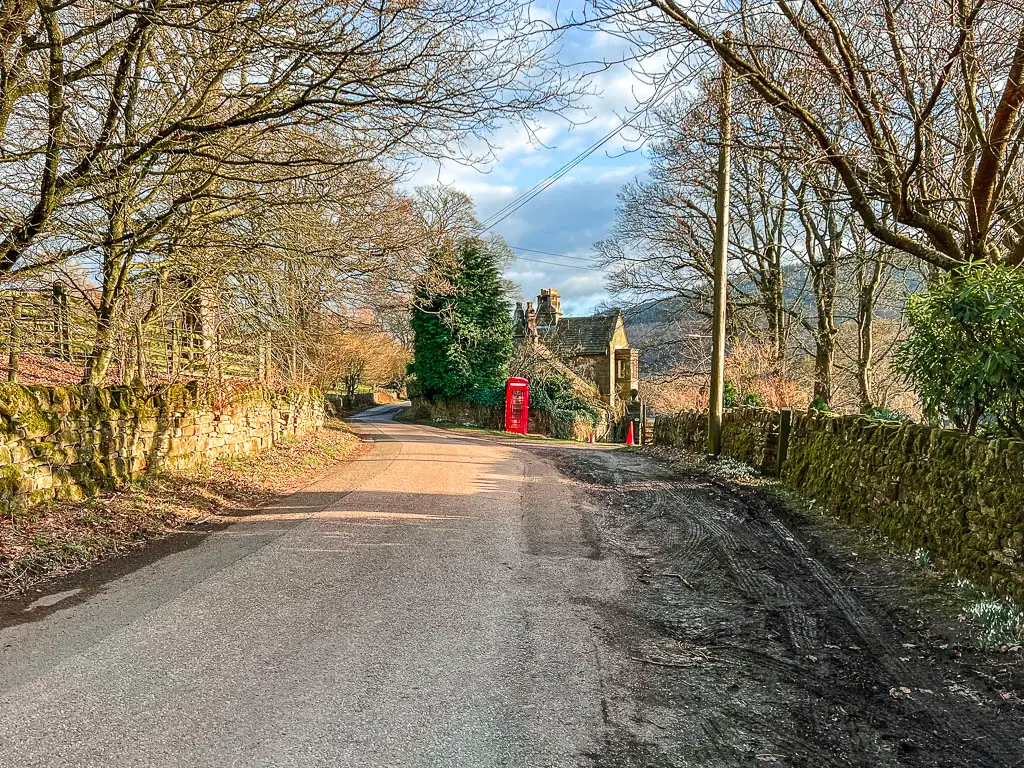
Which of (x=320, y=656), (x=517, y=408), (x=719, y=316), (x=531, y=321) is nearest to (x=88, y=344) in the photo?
(x=320, y=656)

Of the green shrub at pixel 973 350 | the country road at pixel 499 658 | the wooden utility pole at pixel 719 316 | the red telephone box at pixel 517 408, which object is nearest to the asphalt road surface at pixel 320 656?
the country road at pixel 499 658

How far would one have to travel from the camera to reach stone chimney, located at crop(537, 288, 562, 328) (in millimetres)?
44969

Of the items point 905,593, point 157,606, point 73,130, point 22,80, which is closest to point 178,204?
point 73,130

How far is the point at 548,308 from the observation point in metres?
45.6

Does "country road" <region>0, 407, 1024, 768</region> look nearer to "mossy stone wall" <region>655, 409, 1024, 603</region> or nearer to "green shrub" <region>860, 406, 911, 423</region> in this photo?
"mossy stone wall" <region>655, 409, 1024, 603</region>

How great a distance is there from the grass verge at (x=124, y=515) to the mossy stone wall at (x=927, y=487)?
7738 millimetres

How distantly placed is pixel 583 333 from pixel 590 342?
41.6 inches

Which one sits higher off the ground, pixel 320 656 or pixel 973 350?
pixel 973 350

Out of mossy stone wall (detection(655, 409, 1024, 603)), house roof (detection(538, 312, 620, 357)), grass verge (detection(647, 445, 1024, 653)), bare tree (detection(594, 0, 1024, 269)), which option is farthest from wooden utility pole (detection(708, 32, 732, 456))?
house roof (detection(538, 312, 620, 357))

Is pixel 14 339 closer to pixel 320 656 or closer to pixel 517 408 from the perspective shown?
pixel 320 656

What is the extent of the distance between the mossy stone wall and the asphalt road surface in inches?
117

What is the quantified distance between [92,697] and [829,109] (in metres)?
9.24

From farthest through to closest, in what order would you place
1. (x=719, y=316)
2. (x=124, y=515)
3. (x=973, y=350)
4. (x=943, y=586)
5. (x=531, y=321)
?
(x=531, y=321)
(x=719, y=316)
(x=124, y=515)
(x=973, y=350)
(x=943, y=586)

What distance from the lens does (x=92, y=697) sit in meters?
3.56
